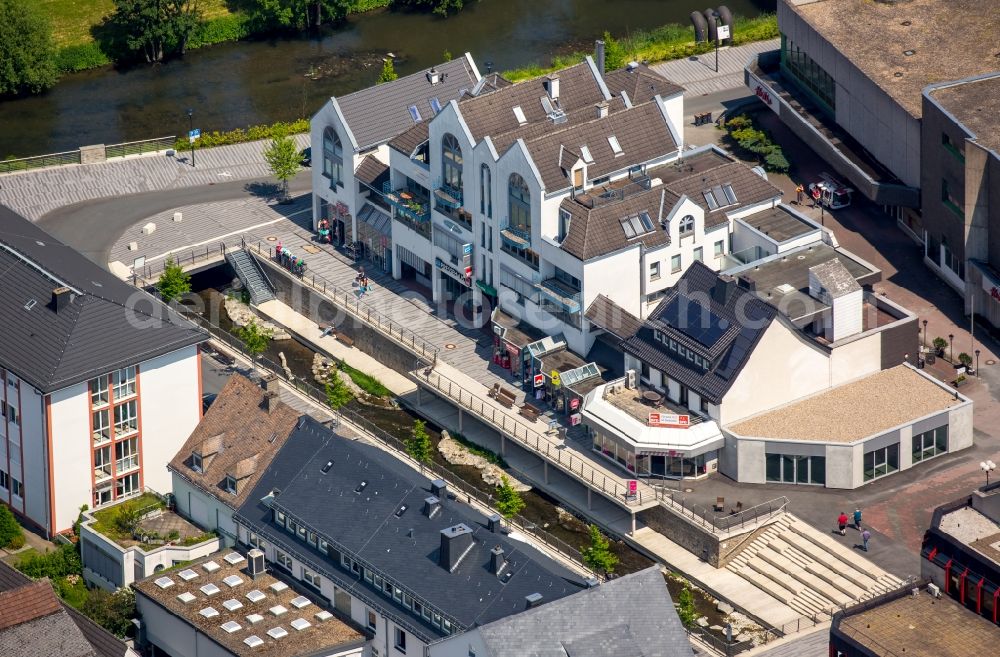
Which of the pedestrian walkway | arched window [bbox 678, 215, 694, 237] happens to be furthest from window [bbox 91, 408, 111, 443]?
the pedestrian walkway

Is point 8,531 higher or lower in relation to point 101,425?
lower

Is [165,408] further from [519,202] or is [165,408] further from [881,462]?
[881,462]

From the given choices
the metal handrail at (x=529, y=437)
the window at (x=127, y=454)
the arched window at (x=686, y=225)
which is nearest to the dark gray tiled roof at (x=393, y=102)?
the metal handrail at (x=529, y=437)

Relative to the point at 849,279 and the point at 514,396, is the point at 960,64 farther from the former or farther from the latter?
the point at 514,396

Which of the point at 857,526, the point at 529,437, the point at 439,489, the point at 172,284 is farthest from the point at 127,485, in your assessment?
the point at 857,526

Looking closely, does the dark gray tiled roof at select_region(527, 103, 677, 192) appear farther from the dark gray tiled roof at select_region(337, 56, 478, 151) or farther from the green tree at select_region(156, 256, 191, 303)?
the green tree at select_region(156, 256, 191, 303)

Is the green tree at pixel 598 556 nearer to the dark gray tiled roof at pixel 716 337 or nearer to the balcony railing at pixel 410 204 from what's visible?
the dark gray tiled roof at pixel 716 337
